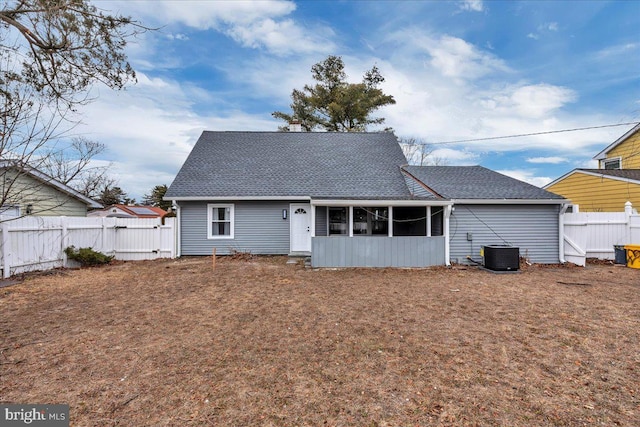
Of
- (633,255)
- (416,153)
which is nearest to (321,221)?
(633,255)

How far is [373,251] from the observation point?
929 cm

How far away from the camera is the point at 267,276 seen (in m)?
8.14

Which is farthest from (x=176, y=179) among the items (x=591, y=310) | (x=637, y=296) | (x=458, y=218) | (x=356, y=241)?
(x=637, y=296)

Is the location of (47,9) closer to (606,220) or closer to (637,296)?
(637,296)

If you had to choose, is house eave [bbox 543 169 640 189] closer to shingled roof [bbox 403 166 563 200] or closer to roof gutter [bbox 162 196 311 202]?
shingled roof [bbox 403 166 563 200]

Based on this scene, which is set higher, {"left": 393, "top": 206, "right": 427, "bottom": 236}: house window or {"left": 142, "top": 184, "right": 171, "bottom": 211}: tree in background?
{"left": 142, "top": 184, "right": 171, "bottom": 211}: tree in background

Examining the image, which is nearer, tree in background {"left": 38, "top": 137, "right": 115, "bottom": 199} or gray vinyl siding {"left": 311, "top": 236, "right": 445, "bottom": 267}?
tree in background {"left": 38, "top": 137, "right": 115, "bottom": 199}

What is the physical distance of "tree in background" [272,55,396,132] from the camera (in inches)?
940

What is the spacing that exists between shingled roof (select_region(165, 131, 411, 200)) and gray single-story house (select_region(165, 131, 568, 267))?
0.05 m

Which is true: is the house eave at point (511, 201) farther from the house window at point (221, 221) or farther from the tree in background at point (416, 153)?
the tree in background at point (416, 153)

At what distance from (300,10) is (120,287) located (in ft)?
37.2

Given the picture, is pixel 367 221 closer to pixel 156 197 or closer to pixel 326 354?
pixel 326 354

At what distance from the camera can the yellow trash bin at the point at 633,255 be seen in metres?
9.07

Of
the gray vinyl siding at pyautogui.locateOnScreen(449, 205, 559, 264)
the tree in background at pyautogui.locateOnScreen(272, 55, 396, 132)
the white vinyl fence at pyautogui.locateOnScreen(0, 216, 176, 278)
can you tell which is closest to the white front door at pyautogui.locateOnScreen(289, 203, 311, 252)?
the white vinyl fence at pyautogui.locateOnScreen(0, 216, 176, 278)
